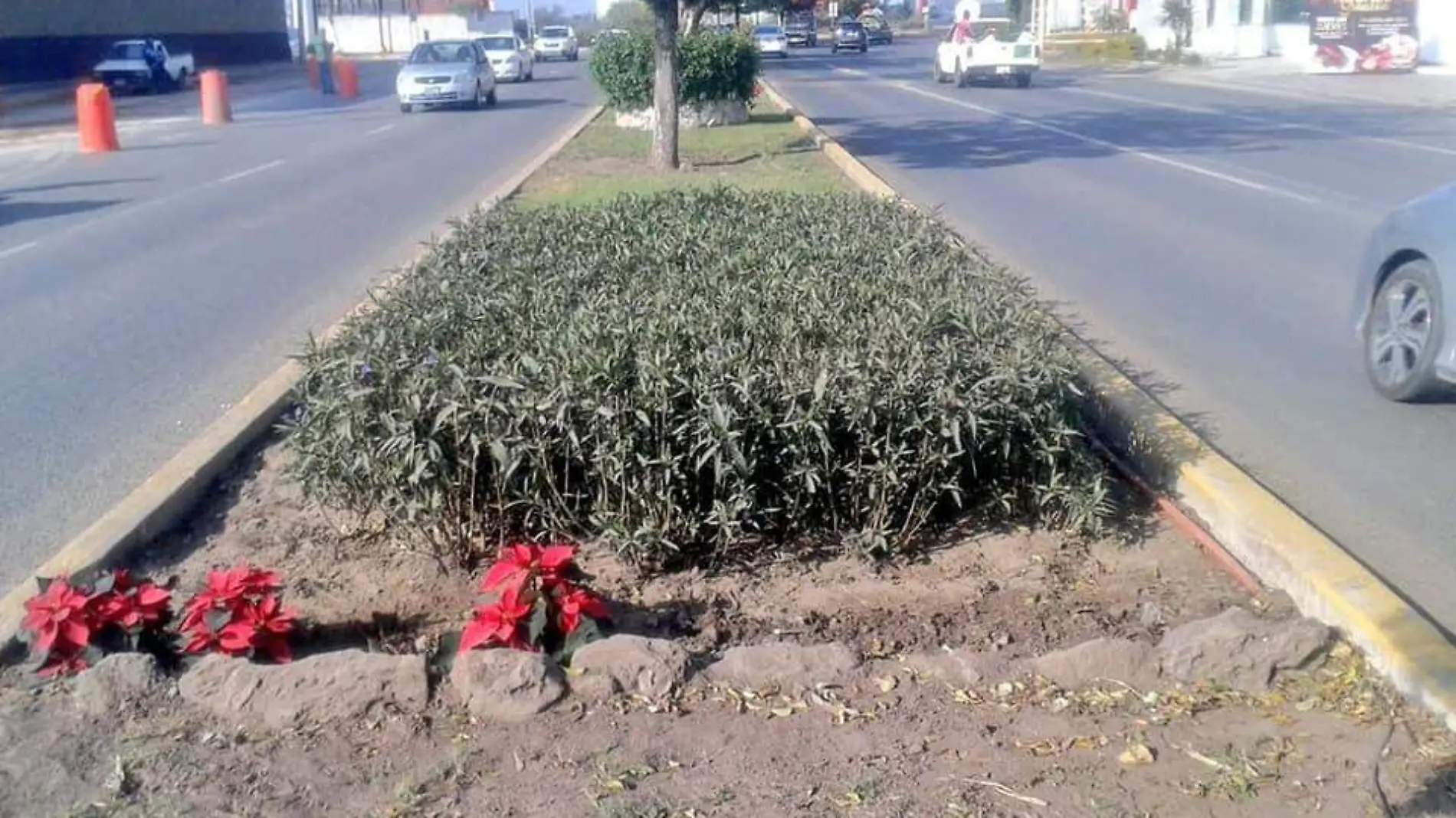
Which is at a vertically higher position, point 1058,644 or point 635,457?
point 635,457

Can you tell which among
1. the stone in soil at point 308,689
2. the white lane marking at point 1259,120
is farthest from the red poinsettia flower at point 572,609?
the white lane marking at point 1259,120

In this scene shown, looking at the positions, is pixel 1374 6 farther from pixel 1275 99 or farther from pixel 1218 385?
pixel 1218 385

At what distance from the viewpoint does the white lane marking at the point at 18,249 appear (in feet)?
47.2

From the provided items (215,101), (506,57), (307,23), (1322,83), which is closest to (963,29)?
(1322,83)

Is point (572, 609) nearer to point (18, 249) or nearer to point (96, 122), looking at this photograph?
point (18, 249)

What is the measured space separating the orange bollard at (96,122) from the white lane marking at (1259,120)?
19.2 metres

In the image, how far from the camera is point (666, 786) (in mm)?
4047

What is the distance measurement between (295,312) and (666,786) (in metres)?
7.69

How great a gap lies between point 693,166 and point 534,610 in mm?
16179

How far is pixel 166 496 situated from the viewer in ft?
20.7

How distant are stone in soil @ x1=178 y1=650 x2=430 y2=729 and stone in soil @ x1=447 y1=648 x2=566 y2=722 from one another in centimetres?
11

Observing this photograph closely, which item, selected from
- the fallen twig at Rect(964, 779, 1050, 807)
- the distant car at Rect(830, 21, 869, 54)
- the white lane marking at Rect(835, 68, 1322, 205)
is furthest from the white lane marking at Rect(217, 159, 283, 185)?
the distant car at Rect(830, 21, 869, 54)

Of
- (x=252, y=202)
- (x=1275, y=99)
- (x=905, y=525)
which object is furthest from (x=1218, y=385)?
(x=1275, y=99)

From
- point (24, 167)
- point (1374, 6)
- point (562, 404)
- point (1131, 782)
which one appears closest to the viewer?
point (1131, 782)
